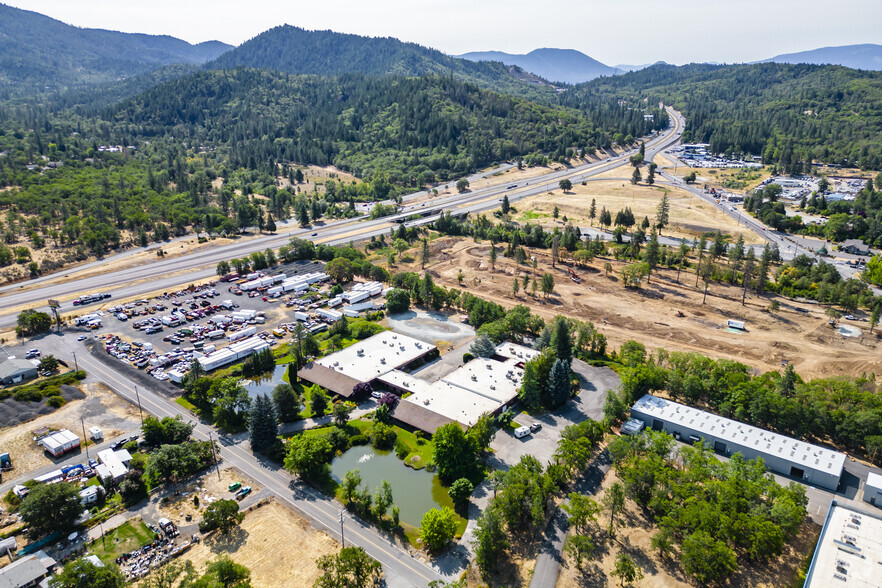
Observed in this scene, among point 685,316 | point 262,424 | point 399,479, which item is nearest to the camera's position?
point 399,479

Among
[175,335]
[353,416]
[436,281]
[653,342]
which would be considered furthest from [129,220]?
[653,342]

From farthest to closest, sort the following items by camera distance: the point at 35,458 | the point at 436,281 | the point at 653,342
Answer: the point at 436,281
the point at 653,342
the point at 35,458

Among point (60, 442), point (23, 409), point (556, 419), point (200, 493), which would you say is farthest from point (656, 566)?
point (23, 409)

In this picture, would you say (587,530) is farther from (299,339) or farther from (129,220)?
(129,220)

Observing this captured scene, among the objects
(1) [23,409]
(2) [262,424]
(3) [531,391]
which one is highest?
(2) [262,424]

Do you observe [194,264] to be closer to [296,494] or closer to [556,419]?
[296,494]

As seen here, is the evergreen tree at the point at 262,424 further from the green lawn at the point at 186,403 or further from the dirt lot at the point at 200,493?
the green lawn at the point at 186,403
